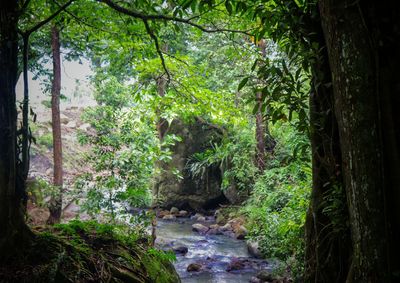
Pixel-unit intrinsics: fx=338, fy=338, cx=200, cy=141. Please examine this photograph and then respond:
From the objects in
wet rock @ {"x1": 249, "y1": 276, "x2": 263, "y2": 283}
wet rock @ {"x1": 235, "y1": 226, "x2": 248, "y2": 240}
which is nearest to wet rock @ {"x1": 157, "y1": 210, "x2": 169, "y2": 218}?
wet rock @ {"x1": 235, "y1": 226, "x2": 248, "y2": 240}

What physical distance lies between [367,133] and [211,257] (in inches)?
294

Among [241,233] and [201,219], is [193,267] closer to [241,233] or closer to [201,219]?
[241,233]

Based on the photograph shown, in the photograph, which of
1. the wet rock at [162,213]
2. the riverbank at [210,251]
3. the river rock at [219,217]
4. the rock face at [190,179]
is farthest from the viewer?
the rock face at [190,179]

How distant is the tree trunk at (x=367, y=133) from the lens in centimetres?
192

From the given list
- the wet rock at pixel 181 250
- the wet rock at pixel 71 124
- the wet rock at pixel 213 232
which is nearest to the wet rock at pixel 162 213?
the wet rock at pixel 213 232

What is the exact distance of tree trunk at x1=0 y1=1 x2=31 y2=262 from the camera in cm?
277

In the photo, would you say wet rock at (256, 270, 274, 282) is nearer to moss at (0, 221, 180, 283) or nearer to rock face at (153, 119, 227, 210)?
moss at (0, 221, 180, 283)

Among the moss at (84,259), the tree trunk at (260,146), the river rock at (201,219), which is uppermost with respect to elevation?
Answer: the tree trunk at (260,146)

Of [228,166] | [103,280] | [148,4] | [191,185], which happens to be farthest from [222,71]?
[103,280]

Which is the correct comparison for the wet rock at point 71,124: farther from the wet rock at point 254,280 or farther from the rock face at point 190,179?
the wet rock at point 254,280

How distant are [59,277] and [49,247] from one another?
1.07 ft

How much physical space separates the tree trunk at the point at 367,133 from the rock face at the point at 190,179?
11.8 metres

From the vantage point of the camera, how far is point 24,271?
2727 millimetres

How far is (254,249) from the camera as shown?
862 centimetres
